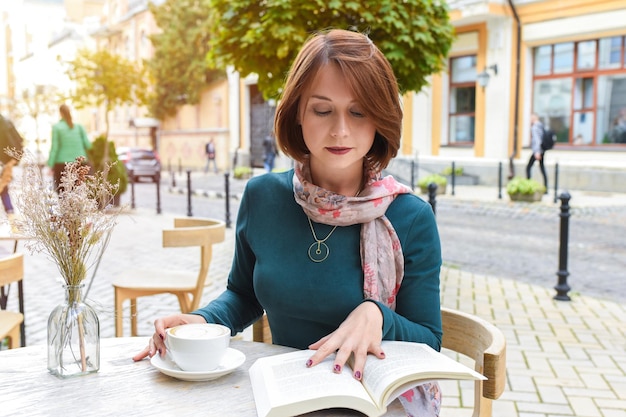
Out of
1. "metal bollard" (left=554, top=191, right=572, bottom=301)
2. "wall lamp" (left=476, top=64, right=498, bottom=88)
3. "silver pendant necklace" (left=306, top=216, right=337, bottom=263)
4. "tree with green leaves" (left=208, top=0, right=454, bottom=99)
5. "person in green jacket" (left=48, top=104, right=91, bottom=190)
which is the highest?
"wall lamp" (left=476, top=64, right=498, bottom=88)

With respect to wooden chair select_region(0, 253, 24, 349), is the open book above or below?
above

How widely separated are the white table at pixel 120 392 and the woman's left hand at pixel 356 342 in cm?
12

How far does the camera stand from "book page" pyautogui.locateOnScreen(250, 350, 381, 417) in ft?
4.55

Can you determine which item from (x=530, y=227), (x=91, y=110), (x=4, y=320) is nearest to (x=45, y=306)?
(x=4, y=320)

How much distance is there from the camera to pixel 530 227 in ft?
37.4

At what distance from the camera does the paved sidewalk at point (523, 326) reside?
12.8 feet

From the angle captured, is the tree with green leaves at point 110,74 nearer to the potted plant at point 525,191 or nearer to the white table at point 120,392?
the potted plant at point 525,191

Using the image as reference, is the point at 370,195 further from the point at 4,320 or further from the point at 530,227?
the point at 530,227

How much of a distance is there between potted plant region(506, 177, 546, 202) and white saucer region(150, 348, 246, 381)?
1344 centimetres

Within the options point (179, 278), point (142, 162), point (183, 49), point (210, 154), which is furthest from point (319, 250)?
point (183, 49)

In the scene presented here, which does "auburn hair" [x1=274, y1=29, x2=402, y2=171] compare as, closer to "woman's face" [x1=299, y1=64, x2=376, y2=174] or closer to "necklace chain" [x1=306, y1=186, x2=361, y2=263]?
"woman's face" [x1=299, y1=64, x2=376, y2=174]

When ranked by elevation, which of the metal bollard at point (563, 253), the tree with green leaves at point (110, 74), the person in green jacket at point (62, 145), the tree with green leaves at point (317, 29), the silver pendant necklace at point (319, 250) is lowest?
the metal bollard at point (563, 253)

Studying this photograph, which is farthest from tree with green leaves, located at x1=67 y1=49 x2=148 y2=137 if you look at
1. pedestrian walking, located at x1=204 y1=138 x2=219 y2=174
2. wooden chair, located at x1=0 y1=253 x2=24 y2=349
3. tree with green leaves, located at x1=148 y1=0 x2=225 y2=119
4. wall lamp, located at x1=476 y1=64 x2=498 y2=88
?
wooden chair, located at x1=0 y1=253 x2=24 y2=349

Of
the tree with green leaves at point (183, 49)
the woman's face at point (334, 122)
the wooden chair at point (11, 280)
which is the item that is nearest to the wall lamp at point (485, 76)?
the tree with green leaves at point (183, 49)
